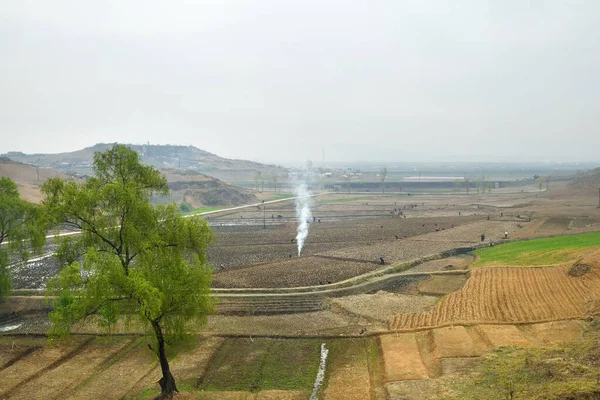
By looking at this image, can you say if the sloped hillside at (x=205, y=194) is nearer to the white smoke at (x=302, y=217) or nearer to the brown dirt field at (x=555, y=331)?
the white smoke at (x=302, y=217)

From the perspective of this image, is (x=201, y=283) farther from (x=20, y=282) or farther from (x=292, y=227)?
(x=292, y=227)

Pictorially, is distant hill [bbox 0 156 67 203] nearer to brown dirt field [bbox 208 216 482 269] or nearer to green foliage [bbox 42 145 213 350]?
brown dirt field [bbox 208 216 482 269]

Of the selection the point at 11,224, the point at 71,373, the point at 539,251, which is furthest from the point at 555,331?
the point at 11,224

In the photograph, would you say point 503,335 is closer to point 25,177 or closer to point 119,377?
point 119,377

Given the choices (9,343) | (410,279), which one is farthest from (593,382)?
(9,343)

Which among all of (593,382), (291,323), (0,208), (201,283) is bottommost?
(291,323)

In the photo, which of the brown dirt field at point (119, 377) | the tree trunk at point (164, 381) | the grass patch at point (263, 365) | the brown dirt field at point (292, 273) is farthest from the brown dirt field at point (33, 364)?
the brown dirt field at point (292, 273)
